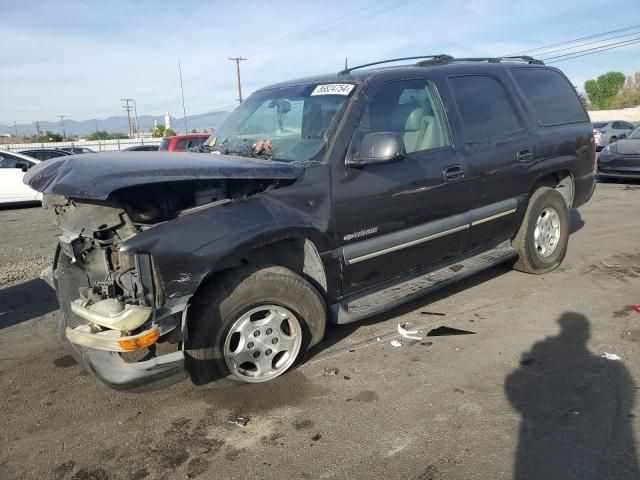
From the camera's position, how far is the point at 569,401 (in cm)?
296

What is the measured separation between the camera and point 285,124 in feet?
13.1

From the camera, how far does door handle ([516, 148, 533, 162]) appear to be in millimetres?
4691

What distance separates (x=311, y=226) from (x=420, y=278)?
125 cm

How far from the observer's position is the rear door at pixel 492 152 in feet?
14.2

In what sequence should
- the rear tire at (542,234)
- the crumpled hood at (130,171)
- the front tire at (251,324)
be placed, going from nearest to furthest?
the crumpled hood at (130,171) → the front tire at (251,324) → the rear tire at (542,234)

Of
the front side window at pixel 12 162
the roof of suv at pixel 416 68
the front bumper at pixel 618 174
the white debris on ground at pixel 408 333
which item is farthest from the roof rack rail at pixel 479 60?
the front side window at pixel 12 162

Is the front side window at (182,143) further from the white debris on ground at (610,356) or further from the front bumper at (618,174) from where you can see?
the white debris on ground at (610,356)

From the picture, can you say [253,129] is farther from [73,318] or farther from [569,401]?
[569,401]

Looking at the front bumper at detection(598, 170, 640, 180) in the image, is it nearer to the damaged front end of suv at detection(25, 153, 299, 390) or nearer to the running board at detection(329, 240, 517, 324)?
the running board at detection(329, 240, 517, 324)

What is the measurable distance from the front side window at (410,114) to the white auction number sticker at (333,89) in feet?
0.61

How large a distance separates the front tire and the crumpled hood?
62 cm

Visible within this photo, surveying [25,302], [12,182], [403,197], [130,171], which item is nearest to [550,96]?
[403,197]

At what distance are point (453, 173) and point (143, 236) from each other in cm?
248

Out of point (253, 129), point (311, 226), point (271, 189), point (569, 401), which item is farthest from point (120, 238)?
point (569, 401)
